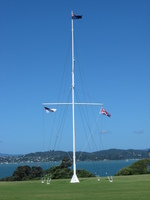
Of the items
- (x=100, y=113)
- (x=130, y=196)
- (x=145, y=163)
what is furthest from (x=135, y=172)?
(x=130, y=196)

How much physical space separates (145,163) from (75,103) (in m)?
26.9

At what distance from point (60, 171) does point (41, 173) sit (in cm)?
701

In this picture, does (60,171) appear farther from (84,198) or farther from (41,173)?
(84,198)

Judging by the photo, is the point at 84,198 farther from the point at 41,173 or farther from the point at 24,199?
the point at 41,173

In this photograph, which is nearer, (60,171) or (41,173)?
(60,171)

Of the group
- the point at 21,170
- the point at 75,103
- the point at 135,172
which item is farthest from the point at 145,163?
the point at 75,103

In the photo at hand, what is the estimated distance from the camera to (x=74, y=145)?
33531 millimetres

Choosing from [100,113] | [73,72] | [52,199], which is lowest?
[52,199]

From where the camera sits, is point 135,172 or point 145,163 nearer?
point 135,172

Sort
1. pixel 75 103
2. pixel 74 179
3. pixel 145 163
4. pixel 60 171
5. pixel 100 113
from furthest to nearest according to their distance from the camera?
1. pixel 145 163
2. pixel 60 171
3. pixel 100 113
4. pixel 75 103
5. pixel 74 179

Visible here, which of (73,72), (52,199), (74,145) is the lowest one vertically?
(52,199)

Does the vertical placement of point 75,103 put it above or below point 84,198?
above

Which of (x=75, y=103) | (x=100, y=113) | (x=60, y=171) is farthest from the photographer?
(x=60, y=171)

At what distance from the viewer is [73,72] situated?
3569cm
